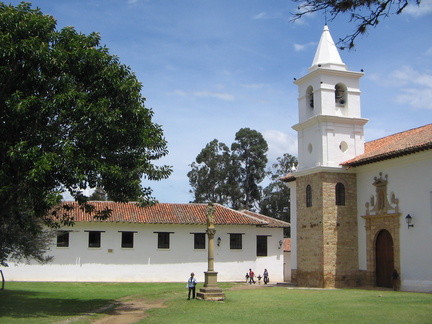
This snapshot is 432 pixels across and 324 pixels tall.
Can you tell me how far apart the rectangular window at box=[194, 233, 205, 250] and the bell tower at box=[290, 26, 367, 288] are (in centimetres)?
Answer: 906

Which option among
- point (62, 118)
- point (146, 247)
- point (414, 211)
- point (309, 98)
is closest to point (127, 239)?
point (146, 247)

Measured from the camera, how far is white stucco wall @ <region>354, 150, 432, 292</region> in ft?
66.2

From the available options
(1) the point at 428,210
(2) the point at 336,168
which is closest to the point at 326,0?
(1) the point at 428,210

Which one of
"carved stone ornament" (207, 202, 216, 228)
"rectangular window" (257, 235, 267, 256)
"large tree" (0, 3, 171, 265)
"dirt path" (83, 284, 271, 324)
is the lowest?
"dirt path" (83, 284, 271, 324)

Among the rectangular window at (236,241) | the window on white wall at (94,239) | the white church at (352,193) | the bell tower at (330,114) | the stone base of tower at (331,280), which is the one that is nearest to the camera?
the white church at (352,193)

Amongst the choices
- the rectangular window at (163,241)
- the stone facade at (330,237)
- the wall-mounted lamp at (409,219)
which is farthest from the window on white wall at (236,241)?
the wall-mounted lamp at (409,219)

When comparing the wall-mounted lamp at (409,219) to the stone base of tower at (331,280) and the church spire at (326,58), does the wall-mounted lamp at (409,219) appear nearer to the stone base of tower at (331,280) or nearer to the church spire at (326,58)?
the stone base of tower at (331,280)

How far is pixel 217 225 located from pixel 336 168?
11338 mm

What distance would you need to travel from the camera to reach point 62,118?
14086 millimetres

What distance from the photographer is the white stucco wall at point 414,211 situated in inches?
795

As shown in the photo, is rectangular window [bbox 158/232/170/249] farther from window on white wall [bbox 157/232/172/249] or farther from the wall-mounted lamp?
the wall-mounted lamp

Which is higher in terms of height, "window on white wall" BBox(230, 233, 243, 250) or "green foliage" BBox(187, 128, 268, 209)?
"green foliage" BBox(187, 128, 268, 209)

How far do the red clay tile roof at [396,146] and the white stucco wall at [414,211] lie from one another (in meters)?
0.48

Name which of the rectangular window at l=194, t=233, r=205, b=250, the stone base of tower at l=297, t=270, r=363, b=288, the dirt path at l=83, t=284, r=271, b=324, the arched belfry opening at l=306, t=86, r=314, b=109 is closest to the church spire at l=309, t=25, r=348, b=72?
the arched belfry opening at l=306, t=86, r=314, b=109
